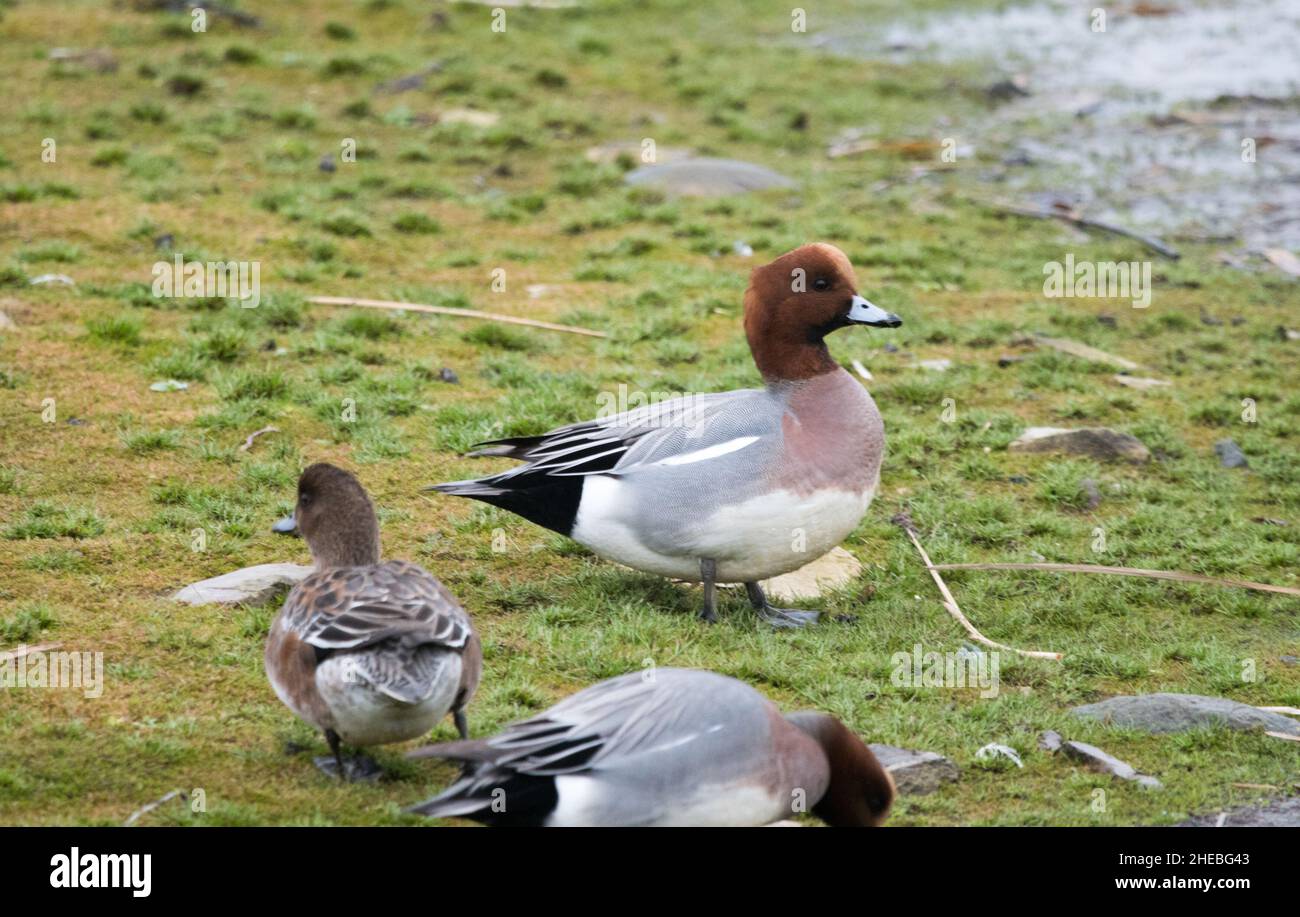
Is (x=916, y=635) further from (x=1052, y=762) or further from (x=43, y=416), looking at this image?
(x=43, y=416)

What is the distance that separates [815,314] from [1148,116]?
10.3m

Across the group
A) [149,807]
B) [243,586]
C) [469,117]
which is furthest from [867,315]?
[469,117]

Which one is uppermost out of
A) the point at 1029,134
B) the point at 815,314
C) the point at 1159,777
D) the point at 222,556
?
the point at 1029,134

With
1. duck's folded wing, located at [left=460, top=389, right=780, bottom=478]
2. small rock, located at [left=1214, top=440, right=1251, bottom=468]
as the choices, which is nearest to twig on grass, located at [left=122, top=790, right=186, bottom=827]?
duck's folded wing, located at [left=460, top=389, right=780, bottom=478]

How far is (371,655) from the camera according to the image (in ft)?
15.0

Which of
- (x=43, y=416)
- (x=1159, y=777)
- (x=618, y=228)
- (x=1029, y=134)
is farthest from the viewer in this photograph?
(x=1029, y=134)

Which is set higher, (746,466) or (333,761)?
(746,466)

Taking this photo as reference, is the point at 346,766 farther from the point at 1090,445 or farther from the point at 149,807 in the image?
the point at 1090,445

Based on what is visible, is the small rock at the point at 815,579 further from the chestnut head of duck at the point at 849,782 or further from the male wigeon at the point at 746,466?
the chestnut head of duck at the point at 849,782

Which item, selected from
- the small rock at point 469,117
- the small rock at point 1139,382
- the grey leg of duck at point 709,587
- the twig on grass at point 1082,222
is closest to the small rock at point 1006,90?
the twig on grass at point 1082,222

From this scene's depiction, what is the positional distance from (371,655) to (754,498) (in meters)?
2.04

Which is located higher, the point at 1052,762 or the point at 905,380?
the point at 905,380

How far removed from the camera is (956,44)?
1822cm
